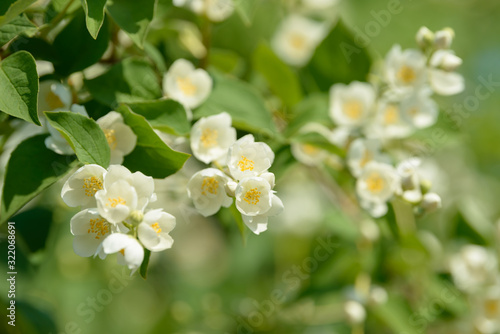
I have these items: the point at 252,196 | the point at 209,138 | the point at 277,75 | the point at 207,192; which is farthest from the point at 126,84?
the point at 277,75

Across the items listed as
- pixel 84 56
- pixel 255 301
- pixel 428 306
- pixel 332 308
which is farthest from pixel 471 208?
pixel 84 56

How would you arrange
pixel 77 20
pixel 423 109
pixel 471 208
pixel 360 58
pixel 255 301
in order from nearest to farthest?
pixel 77 20 → pixel 423 109 → pixel 360 58 → pixel 471 208 → pixel 255 301

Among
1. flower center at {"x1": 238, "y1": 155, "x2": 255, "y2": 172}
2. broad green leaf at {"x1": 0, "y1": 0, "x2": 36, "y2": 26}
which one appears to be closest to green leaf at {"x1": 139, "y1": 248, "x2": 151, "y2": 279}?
flower center at {"x1": 238, "y1": 155, "x2": 255, "y2": 172}

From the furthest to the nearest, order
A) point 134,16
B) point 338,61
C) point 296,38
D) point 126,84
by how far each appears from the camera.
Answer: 1. point 296,38
2. point 338,61
3. point 126,84
4. point 134,16

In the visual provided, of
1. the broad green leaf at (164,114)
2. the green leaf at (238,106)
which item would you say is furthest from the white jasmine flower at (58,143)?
the green leaf at (238,106)

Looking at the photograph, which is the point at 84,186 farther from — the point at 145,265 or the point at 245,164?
the point at 245,164

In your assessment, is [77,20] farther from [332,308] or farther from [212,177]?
[332,308]

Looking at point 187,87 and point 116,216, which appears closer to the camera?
point 116,216
